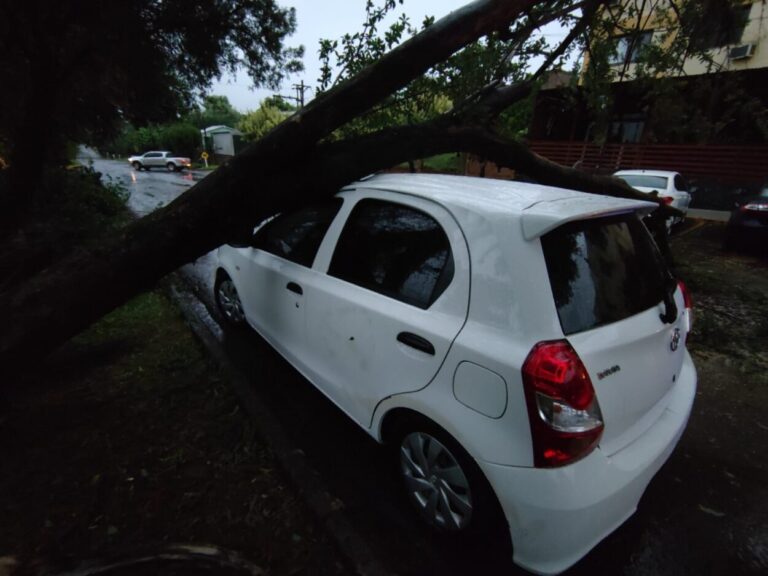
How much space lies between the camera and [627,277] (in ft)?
6.15

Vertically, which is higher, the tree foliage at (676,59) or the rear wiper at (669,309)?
the tree foliage at (676,59)

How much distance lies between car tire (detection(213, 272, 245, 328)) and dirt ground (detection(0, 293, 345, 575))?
721 millimetres

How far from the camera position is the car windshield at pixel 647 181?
9.27 metres

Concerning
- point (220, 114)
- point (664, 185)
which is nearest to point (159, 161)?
point (664, 185)

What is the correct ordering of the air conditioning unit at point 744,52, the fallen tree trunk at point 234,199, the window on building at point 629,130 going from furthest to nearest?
the window on building at point 629,130, the air conditioning unit at point 744,52, the fallen tree trunk at point 234,199

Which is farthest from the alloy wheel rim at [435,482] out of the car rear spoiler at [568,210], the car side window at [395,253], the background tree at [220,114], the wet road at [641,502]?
the background tree at [220,114]

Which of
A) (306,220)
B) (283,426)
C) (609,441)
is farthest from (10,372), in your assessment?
(609,441)

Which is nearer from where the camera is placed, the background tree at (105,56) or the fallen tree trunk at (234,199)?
the fallen tree trunk at (234,199)

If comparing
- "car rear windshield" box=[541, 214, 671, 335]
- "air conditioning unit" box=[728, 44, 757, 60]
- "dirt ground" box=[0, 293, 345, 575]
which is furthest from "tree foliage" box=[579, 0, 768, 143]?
"air conditioning unit" box=[728, 44, 757, 60]

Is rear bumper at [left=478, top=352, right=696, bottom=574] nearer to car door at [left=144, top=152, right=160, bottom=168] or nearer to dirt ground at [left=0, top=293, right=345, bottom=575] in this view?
dirt ground at [left=0, top=293, right=345, bottom=575]

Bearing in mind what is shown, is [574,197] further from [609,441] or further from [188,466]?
[188,466]

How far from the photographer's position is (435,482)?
6.25ft

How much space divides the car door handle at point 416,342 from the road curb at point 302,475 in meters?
1.02

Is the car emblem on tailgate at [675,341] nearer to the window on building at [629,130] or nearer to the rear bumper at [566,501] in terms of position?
the rear bumper at [566,501]
